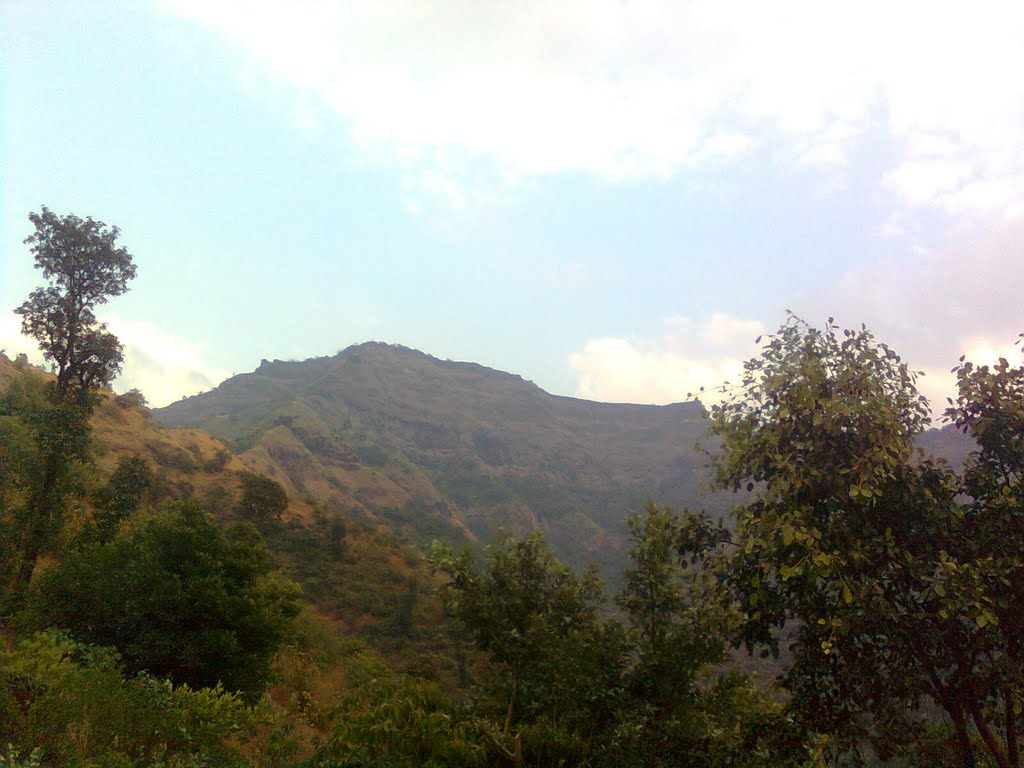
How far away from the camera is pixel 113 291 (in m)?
17.4

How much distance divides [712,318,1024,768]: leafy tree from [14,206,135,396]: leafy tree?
17793 mm

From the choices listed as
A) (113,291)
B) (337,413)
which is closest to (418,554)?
(113,291)

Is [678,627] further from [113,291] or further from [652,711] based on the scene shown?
[113,291]

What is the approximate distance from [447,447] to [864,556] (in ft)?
486

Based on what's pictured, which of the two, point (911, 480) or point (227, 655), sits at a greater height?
point (911, 480)

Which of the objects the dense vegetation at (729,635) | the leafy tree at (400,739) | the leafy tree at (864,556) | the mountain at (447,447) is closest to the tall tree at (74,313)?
the dense vegetation at (729,635)

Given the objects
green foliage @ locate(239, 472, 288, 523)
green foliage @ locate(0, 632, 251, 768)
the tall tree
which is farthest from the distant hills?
green foliage @ locate(0, 632, 251, 768)

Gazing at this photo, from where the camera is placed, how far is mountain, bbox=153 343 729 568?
90.1 metres

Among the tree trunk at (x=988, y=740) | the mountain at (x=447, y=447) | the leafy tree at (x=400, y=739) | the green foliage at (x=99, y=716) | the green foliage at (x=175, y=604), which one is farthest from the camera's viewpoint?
the mountain at (x=447, y=447)

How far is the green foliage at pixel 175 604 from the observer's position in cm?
1142

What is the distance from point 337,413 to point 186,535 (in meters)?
136

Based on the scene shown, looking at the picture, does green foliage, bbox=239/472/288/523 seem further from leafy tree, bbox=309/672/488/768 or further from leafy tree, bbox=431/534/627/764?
leafy tree, bbox=431/534/627/764

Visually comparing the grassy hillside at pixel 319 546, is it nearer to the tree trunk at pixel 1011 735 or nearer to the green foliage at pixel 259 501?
the green foliage at pixel 259 501

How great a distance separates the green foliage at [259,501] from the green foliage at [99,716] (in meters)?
31.9
